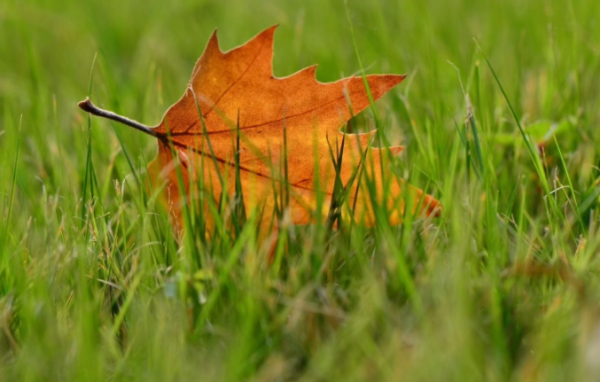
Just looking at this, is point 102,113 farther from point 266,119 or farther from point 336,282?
point 336,282

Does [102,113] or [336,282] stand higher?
[102,113]

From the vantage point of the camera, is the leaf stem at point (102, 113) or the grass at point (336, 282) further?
the leaf stem at point (102, 113)

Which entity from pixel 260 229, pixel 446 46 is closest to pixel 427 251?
pixel 260 229

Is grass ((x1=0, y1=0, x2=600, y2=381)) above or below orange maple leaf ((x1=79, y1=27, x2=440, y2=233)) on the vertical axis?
below

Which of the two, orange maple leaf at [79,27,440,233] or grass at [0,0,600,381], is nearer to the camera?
grass at [0,0,600,381]

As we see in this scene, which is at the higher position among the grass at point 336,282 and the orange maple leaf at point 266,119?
the orange maple leaf at point 266,119

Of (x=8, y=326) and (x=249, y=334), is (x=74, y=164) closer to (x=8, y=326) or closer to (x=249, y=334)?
(x=8, y=326)

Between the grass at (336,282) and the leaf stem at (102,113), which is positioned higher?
the leaf stem at (102,113)

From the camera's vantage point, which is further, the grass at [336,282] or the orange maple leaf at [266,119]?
the orange maple leaf at [266,119]

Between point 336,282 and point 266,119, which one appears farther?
point 266,119

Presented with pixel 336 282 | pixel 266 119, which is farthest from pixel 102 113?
pixel 336 282

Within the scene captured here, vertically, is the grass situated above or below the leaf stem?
below
